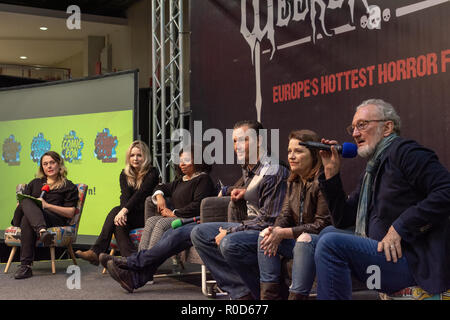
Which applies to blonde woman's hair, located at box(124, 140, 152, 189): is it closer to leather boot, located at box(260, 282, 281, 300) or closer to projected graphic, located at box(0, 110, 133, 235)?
projected graphic, located at box(0, 110, 133, 235)

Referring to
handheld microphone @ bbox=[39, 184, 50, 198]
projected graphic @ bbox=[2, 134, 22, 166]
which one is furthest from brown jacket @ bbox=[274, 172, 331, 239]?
projected graphic @ bbox=[2, 134, 22, 166]

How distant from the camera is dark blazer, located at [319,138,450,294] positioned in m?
2.11

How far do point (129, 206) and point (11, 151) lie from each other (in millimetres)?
2496

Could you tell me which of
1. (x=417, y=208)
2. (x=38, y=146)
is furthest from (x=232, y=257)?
(x=38, y=146)

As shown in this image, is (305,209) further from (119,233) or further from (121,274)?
(119,233)

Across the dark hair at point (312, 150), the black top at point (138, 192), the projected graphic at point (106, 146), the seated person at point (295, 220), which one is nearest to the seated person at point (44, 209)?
the black top at point (138, 192)

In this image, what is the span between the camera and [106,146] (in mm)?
5973

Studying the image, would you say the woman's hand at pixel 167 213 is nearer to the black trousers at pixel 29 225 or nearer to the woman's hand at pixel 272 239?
the black trousers at pixel 29 225

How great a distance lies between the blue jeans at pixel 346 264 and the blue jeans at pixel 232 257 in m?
0.82

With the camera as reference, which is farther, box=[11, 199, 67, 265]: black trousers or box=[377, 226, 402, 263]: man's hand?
box=[11, 199, 67, 265]: black trousers

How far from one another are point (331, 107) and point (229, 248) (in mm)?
1492

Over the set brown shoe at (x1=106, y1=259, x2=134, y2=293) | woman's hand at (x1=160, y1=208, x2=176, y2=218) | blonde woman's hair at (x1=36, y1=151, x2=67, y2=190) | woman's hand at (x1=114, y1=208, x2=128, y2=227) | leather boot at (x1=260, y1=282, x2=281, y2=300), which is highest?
blonde woman's hair at (x1=36, y1=151, x2=67, y2=190)

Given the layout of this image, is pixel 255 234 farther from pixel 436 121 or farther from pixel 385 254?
pixel 436 121

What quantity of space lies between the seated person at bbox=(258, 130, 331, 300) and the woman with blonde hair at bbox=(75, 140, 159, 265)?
6.55 feet
